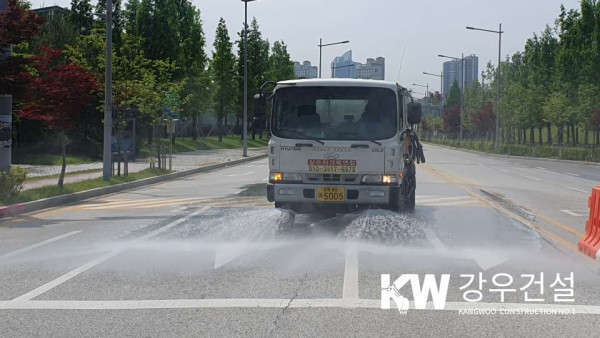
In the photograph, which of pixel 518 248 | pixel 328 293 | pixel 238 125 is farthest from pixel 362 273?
pixel 238 125

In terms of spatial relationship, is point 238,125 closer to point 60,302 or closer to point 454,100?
point 454,100

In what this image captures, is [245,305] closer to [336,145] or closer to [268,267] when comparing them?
[268,267]

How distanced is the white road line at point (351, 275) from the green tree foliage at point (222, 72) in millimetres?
55869

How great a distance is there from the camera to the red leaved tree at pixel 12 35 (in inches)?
597

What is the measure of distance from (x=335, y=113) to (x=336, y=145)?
63cm

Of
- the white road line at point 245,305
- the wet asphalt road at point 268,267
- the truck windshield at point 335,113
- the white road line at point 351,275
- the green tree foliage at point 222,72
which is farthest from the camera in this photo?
the green tree foliage at point 222,72

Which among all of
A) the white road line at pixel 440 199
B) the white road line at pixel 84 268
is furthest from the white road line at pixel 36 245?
the white road line at pixel 440 199

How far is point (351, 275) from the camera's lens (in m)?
7.50

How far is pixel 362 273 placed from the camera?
24.9 ft

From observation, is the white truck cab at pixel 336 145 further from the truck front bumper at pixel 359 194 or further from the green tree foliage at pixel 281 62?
the green tree foliage at pixel 281 62

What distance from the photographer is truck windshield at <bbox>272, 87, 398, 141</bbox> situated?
11000 millimetres

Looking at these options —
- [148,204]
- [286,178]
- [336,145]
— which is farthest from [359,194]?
[148,204]

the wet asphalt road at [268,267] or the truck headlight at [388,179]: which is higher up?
the truck headlight at [388,179]

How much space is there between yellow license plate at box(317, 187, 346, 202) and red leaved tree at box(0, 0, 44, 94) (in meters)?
8.43
